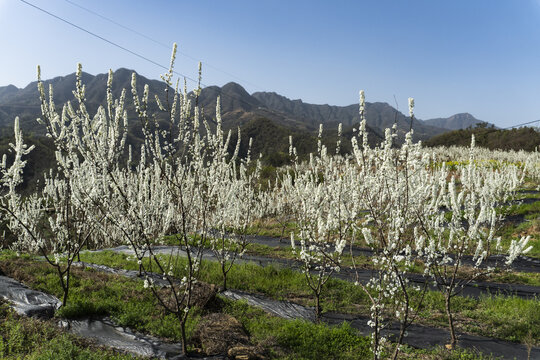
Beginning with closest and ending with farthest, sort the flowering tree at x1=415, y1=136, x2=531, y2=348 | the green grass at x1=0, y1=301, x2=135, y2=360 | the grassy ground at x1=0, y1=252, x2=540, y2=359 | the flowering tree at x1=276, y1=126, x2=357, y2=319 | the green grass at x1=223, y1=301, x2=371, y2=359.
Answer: the green grass at x1=0, y1=301, x2=135, y2=360, the flowering tree at x1=415, y1=136, x2=531, y2=348, the green grass at x1=223, y1=301, x2=371, y2=359, the grassy ground at x1=0, y1=252, x2=540, y2=359, the flowering tree at x1=276, y1=126, x2=357, y2=319

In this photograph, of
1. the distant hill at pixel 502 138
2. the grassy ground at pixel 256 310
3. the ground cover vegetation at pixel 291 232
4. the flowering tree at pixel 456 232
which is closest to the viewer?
the ground cover vegetation at pixel 291 232

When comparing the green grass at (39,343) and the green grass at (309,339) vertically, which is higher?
the green grass at (39,343)

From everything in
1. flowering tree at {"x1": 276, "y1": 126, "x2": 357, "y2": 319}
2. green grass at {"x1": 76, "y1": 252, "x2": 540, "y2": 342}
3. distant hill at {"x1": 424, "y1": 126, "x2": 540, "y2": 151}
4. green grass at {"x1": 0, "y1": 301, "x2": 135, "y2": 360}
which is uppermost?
distant hill at {"x1": 424, "y1": 126, "x2": 540, "y2": 151}

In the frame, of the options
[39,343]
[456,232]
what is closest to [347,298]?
[456,232]

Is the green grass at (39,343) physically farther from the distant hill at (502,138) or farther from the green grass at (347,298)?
the distant hill at (502,138)

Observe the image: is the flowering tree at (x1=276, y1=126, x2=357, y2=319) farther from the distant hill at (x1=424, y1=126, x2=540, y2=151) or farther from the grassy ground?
the distant hill at (x1=424, y1=126, x2=540, y2=151)

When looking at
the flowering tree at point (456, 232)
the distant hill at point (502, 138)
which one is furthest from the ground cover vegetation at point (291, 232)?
the distant hill at point (502, 138)

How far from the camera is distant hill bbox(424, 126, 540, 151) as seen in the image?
4438cm

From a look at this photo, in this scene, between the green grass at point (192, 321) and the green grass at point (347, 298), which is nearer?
the green grass at point (192, 321)

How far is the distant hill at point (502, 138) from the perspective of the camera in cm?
4438

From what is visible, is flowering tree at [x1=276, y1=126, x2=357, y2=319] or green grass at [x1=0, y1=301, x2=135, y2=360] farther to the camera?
flowering tree at [x1=276, y1=126, x2=357, y2=319]

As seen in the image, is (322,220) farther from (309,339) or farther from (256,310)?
(256,310)

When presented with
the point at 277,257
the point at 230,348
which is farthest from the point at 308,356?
the point at 277,257

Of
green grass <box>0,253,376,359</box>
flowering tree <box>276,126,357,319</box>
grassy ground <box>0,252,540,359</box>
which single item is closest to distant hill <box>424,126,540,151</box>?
flowering tree <box>276,126,357,319</box>
